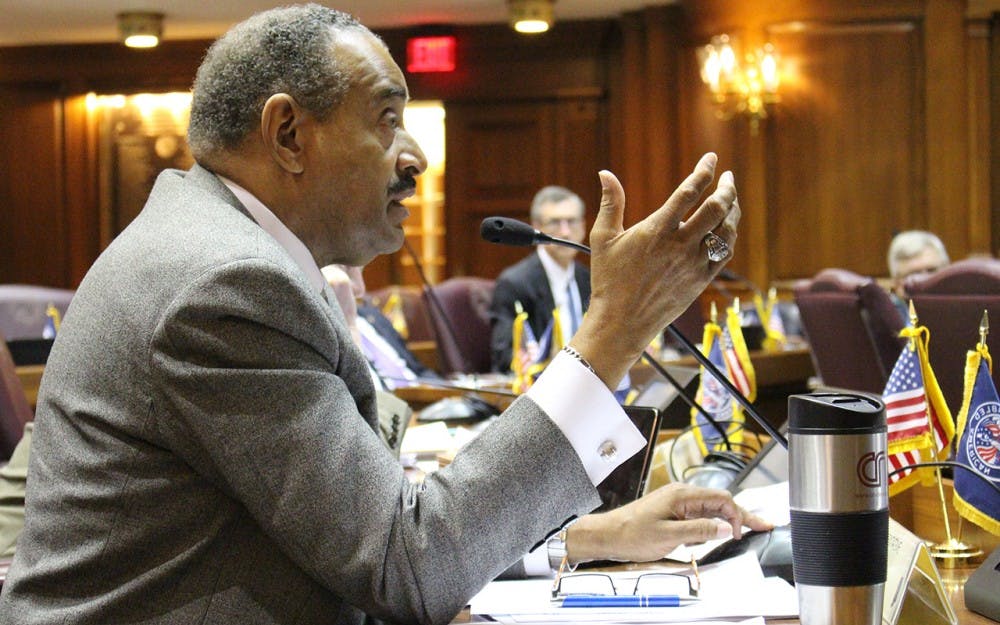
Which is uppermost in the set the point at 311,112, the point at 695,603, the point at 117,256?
the point at 311,112

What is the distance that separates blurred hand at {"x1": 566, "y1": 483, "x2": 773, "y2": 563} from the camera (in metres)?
1.25

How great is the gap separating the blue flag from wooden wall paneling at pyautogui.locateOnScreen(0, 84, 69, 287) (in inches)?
364

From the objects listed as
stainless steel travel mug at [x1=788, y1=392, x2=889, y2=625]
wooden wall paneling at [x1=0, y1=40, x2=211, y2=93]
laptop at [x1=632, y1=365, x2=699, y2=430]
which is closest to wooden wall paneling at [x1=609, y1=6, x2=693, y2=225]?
wooden wall paneling at [x1=0, y1=40, x2=211, y2=93]

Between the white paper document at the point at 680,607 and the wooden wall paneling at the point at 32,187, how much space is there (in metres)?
9.25

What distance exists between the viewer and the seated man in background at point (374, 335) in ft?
7.89

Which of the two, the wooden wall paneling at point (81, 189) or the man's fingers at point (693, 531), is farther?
the wooden wall paneling at point (81, 189)

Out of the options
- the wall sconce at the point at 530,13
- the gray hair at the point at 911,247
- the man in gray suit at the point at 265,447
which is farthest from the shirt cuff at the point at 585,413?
the wall sconce at the point at 530,13

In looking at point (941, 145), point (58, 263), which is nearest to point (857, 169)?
point (941, 145)

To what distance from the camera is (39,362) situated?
13.3ft

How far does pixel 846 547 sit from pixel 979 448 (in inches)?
23.5

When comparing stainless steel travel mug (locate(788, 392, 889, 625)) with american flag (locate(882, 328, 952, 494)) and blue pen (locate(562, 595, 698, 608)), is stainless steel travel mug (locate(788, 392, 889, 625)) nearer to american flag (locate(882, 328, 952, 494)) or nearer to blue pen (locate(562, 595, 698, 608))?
blue pen (locate(562, 595, 698, 608))

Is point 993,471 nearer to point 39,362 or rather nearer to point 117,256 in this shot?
point 117,256

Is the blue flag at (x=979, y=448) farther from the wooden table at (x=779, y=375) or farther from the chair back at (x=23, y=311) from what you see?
the chair back at (x=23, y=311)

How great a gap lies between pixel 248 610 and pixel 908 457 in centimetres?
90
